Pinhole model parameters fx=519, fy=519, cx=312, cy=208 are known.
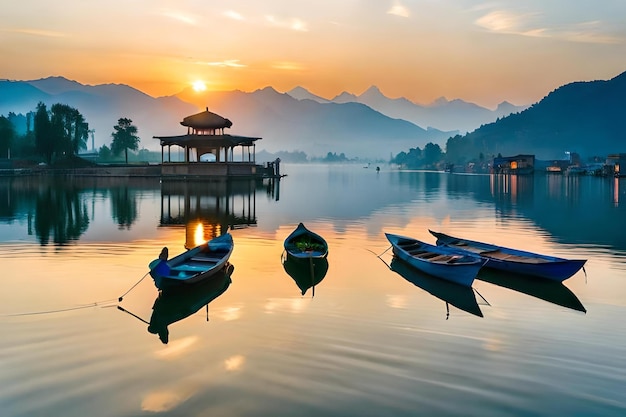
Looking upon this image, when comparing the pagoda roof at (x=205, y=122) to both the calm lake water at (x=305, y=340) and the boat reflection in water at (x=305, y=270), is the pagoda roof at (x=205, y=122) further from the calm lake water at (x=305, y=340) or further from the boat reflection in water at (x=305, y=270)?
the boat reflection in water at (x=305, y=270)

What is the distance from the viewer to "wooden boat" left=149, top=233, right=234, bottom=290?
49.2 ft

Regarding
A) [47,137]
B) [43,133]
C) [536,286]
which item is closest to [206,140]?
[47,137]

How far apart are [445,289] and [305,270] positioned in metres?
5.32

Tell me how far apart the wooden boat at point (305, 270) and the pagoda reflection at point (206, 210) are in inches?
270

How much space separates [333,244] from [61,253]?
41.4 feet

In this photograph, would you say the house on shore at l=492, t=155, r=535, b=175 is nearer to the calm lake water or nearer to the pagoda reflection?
the pagoda reflection

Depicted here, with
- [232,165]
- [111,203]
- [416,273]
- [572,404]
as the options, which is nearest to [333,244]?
[416,273]

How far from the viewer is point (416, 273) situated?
19391mm

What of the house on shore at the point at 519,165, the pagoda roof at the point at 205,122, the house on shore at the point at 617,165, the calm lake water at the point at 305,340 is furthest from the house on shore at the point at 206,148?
the house on shore at the point at 519,165

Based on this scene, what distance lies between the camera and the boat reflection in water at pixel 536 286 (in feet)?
52.4

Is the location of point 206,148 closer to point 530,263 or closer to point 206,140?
point 206,140

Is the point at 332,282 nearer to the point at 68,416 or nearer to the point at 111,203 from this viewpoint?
the point at 68,416

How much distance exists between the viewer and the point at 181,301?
15266mm

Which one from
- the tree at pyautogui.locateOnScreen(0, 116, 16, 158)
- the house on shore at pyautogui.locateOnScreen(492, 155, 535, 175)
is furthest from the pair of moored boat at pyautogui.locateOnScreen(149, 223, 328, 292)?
the house on shore at pyautogui.locateOnScreen(492, 155, 535, 175)
